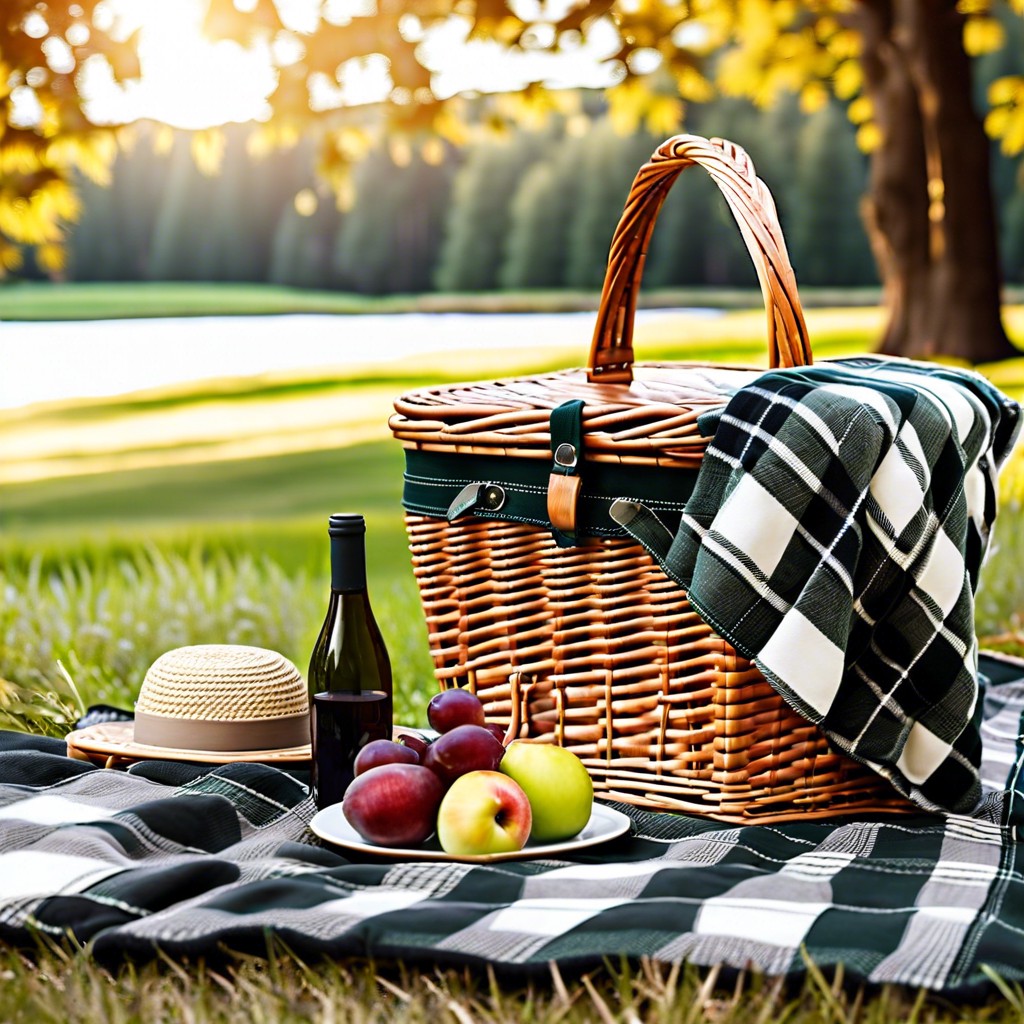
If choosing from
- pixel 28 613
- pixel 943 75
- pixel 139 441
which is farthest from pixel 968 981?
pixel 139 441

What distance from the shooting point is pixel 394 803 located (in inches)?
61.6

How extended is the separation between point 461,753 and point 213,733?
502mm

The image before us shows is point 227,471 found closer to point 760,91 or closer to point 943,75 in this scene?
point 760,91

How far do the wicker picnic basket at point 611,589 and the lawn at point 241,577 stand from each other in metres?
0.51

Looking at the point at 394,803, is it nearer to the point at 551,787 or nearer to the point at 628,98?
the point at 551,787

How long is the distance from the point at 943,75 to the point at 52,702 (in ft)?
12.3

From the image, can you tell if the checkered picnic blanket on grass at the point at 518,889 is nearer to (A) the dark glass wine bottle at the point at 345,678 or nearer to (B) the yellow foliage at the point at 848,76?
(A) the dark glass wine bottle at the point at 345,678

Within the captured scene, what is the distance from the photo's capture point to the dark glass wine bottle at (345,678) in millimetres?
1741

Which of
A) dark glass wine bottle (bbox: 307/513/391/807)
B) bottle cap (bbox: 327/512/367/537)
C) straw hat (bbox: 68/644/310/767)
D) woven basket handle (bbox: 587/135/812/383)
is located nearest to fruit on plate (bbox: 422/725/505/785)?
dark glass wine bottle (bbox: 307/513/391/807)

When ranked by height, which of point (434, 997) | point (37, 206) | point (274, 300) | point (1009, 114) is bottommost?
point (434, 997)

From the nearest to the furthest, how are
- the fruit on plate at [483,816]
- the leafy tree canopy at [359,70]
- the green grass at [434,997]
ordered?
the green grass at [434,997]
the fruit on plate at [483,816]
the leafy tree canopy at [359,70]

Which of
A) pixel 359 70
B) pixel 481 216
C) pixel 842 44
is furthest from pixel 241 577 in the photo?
pixel 481 216

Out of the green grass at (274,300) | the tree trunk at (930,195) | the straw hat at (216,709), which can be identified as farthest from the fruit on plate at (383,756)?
the green grass at (274,300)

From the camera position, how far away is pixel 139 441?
7.02 metres
